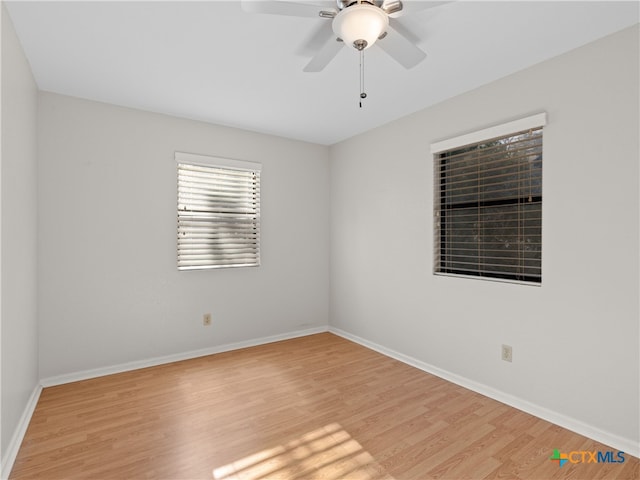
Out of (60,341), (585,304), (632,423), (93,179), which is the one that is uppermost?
(93,179)

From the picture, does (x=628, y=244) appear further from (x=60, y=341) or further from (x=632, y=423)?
(x=60, y=341)

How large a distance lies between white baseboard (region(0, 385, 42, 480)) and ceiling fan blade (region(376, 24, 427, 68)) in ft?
9.92

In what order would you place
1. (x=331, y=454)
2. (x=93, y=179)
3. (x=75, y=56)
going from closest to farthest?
1. (x=331, y=454)
2. (x=75, y=56)
3. (x=93, y=179)

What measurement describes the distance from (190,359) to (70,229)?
1660mm

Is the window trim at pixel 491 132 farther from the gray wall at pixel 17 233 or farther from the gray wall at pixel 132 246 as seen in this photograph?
the gray wall at pixel 17 233

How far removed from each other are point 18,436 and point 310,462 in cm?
178

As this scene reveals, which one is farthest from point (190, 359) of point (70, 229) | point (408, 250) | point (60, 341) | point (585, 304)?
point (585, 304)

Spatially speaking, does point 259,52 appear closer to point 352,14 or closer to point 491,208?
point 352,14

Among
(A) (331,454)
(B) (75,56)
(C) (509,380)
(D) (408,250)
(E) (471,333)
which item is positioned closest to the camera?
(A) (331,454)

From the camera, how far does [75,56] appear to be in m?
2.33

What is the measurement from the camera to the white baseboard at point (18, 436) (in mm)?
1789

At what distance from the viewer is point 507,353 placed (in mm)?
2582

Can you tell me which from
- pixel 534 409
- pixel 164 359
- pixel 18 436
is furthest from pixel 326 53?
pixel 164 359

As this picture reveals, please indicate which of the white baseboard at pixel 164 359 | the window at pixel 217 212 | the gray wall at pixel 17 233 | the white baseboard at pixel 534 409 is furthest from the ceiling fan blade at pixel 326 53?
the white baseboard at pixel 164 359
